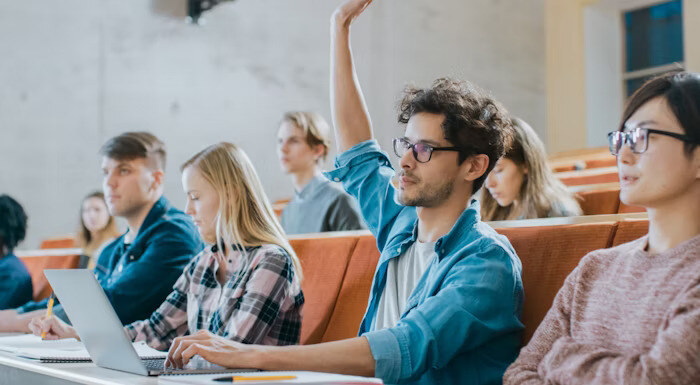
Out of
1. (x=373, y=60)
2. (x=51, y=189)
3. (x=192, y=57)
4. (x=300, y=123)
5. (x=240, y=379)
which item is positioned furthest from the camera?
(x=373, y=60)

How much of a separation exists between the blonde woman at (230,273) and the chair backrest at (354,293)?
132mm

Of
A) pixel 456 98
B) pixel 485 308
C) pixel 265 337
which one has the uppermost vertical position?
pixel 456 98

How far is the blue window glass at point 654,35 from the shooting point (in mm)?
7668

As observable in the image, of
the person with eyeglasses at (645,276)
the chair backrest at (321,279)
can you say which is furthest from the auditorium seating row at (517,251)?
the person with eyeglasses at (645,276)

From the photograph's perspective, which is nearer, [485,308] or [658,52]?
[485,308]

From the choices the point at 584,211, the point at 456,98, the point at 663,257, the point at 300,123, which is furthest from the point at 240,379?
the point at 300,123

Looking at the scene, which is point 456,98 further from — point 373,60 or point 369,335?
point 373,60

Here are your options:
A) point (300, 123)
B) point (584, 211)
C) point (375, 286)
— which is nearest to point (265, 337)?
point (375, 286)

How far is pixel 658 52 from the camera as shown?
310 inches

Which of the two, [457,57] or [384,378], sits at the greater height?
[457,57]

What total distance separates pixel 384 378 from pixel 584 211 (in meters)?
1.65

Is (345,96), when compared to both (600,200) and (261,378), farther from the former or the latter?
(600,200)

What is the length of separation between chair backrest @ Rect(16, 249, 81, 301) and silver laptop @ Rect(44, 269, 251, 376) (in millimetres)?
1982

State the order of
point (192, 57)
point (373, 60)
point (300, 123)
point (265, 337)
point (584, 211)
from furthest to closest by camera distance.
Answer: point (373, 60), point (192, 57), point (300, 123), point (584, 211), point (265, 337)
